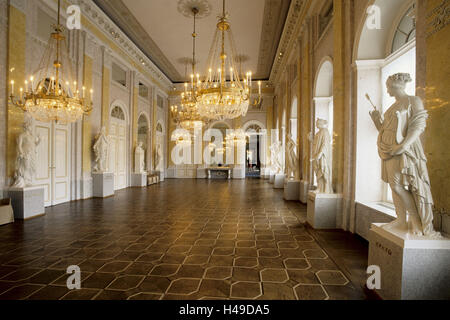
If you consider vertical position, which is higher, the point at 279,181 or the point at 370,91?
the point at 370,91

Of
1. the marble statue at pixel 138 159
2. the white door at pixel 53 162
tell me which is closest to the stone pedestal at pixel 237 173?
the marble statue at pixel 138 159

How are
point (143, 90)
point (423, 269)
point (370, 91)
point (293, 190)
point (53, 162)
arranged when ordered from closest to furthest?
point (423, 269)
point (370, 91)
point (53, 162)
point (293, 190)
point (143, 90)

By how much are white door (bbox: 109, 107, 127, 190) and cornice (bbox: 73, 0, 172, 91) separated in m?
2.89

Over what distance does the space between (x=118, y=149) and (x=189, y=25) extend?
6.06 m

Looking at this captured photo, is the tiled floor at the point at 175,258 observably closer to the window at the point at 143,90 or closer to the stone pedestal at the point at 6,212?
the stone pedestal at the point at 6,212

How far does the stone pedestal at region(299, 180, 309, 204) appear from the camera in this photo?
7.16 m

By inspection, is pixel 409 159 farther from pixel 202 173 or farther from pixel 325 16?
pixel 202 173

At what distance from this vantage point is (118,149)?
10.6 metres

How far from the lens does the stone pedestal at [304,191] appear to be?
7160 mm

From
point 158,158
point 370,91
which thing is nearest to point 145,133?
point 158,158

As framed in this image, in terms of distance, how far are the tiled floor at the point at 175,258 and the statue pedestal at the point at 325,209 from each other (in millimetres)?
387

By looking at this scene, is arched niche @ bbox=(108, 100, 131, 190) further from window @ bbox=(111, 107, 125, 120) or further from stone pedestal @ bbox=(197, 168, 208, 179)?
stone pedestal @ bbox=(197, 168, 208, 179)
